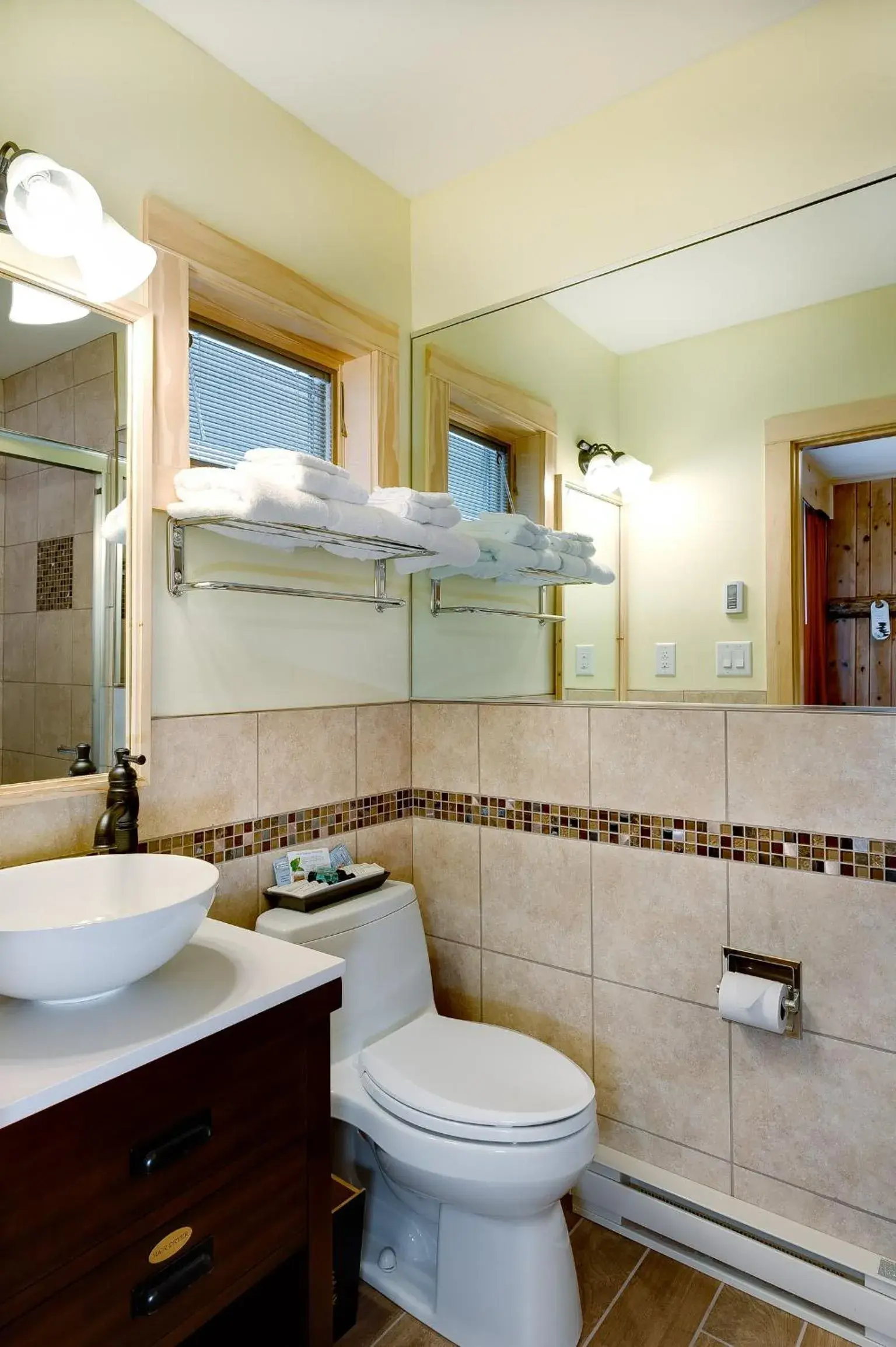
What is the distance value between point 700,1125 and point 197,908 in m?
1.31

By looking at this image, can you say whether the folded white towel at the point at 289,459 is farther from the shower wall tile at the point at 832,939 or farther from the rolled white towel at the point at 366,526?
the shower wall tile at the point at 832,939

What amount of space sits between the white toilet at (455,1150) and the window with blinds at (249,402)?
110 centimetres

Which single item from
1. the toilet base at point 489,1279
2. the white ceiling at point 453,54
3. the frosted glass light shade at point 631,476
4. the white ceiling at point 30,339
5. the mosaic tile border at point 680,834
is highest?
the white ceiling at point 453,54

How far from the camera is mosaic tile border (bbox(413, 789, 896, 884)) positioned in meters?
1.58

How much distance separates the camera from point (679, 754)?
1.80 m

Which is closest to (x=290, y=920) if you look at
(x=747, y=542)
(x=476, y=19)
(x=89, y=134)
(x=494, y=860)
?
(x=494, y=860)

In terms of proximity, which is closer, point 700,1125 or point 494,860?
point 700,1125

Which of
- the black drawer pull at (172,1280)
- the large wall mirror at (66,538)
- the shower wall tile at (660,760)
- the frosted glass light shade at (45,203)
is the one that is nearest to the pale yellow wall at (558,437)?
the shower wall tile at (660,760)

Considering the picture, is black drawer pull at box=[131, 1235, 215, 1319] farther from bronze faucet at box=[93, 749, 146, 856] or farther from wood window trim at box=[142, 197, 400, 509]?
wood window trim at box=[142, 197, 400, 509]

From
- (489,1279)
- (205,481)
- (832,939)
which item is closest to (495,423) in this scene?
(205,481)

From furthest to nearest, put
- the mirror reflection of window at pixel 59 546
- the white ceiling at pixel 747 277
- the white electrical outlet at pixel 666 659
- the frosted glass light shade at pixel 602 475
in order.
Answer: the frosted glass light shade at pixel 602 475 → the white electrical outlet at pixel 666 659 → the white ceiling at pixel 747 277 → the mirror reflection of window at pixel 59 546

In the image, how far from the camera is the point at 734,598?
1752 millimetres

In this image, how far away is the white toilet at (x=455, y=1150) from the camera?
4.71ft

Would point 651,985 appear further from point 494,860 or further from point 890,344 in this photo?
point 890,344
